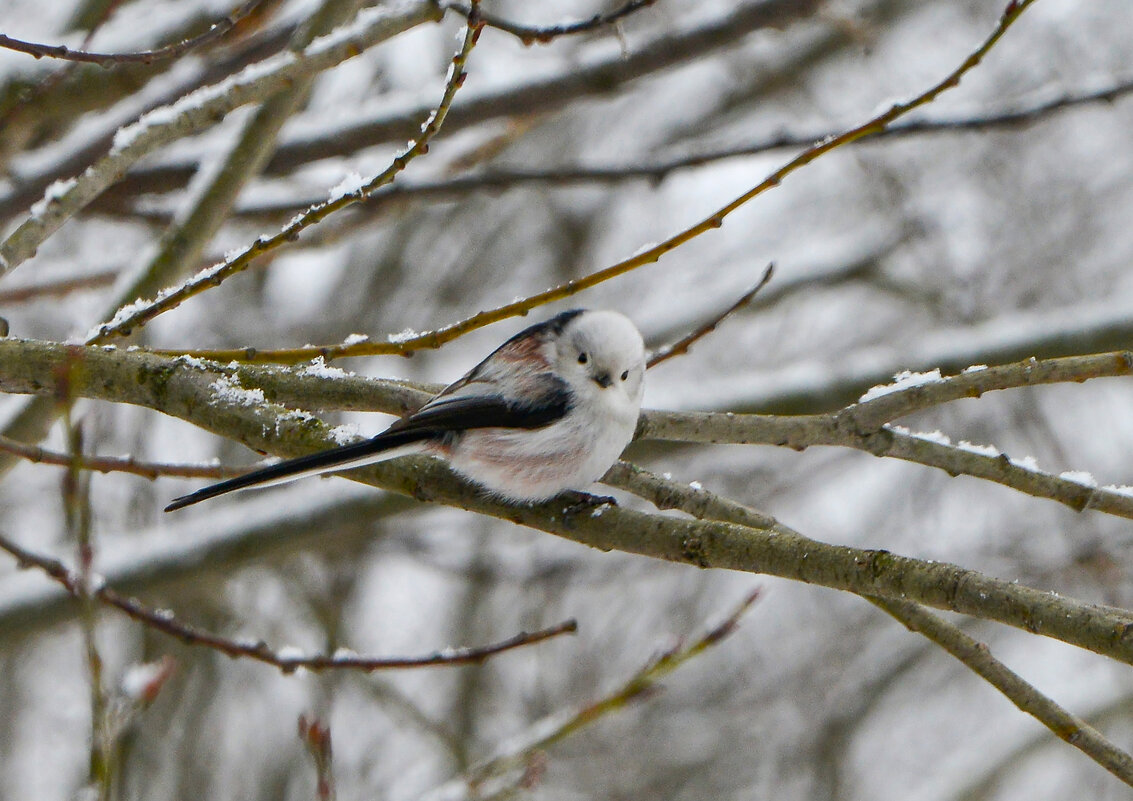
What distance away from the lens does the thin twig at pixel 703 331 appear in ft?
7.67

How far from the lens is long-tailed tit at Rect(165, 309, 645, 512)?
105 inches

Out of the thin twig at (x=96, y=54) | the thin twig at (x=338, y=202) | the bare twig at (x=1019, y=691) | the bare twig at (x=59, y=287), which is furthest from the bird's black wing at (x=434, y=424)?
the bare twig at (x=59, y=287)

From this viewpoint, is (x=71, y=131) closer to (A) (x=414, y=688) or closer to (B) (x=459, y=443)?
(B) (x=459, y=443)

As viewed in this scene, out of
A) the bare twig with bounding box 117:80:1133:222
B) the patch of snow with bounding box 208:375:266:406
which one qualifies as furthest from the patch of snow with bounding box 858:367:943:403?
the bare twig with bounding box 117:80:1133:222

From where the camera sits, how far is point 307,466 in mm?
2240

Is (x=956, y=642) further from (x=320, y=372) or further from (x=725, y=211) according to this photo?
(x=320, y=372)

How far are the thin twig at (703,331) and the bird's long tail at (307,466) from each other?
0.76m

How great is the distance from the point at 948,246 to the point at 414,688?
5.29 m

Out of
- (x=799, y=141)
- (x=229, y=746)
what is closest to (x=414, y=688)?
(x=229, y=746)

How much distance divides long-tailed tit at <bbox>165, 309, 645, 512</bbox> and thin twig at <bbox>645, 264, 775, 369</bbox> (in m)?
0.15

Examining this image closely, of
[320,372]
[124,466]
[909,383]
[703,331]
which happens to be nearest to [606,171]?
[703,331]

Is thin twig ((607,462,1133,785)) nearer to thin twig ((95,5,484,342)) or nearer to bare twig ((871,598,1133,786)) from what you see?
bare twig ((871,598,1133,786))

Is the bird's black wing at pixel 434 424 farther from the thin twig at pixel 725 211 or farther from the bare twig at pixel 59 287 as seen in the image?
the bare twig at pixel 59 287

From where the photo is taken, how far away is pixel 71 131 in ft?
14.2
